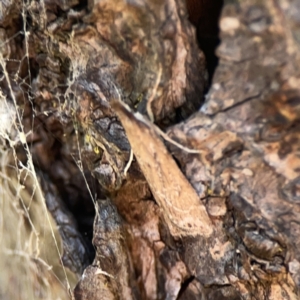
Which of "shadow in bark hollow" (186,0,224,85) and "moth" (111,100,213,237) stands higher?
"shadow in bark hollow" (186,0,224,85)

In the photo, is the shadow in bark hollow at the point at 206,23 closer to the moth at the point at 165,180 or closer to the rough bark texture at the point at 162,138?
the rough bark texture at the point at 162,138

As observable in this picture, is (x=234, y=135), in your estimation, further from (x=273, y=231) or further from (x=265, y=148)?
(x=273, y=231)

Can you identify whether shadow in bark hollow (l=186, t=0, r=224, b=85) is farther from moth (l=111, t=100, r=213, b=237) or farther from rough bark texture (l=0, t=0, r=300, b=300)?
moth (l=111, t=100, r=213, b=237)

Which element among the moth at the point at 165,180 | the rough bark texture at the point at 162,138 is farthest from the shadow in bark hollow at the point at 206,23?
the moth at the point at 165,180

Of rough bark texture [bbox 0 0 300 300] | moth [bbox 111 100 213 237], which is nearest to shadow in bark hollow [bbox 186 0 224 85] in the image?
rough bark texture [bbox 0 0 300 300]

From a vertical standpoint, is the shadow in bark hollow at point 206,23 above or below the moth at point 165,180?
above

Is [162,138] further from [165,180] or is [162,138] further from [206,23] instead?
[206,23]

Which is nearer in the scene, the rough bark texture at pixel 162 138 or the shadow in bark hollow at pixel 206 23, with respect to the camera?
the rough bark texture at pixel 162 138
